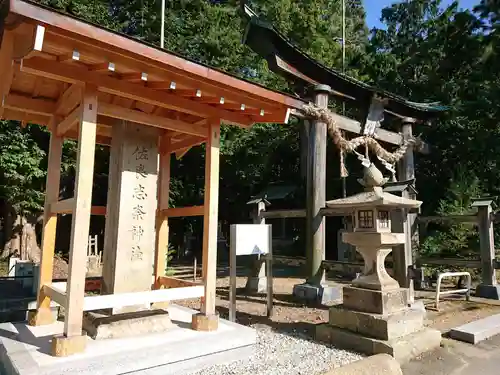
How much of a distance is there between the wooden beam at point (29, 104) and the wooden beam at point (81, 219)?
1.40m

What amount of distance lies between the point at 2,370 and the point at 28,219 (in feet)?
41.0

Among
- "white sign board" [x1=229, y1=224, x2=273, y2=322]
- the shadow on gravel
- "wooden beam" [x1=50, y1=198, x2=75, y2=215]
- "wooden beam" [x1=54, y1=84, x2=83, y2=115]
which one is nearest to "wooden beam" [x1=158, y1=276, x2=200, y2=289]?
"white sign board" [x1=229, y1=224, x2=273, y2=322]

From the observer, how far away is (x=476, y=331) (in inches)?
198

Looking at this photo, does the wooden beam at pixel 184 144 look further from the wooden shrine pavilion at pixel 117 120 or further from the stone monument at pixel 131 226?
the stone monument at pixel 131 226

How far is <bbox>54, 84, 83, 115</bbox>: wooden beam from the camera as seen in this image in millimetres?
3709

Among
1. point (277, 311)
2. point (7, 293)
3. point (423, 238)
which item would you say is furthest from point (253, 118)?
point (423, 238)

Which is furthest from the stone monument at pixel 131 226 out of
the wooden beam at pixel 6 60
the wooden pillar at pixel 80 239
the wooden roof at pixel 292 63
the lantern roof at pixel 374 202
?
the wooden roof at pixel 292 63

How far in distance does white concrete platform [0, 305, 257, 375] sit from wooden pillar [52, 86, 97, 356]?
0.14 metres

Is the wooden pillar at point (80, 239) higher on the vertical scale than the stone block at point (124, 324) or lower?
higher

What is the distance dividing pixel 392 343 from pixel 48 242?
4349mm

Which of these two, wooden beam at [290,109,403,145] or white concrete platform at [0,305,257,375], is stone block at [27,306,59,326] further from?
wooden beam at [290,109,403,145]

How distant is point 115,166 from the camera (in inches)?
170

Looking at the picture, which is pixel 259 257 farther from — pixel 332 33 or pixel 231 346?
pixel 332 33

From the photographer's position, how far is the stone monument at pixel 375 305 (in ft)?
14.1
